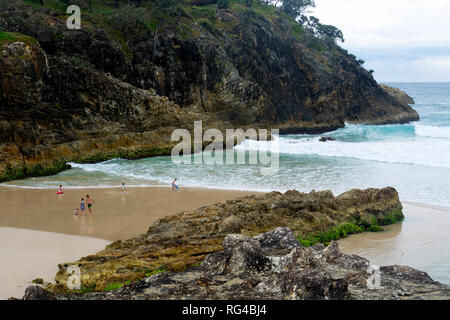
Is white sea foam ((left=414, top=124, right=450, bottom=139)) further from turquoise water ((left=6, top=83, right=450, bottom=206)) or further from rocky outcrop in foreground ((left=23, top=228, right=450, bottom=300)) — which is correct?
rocky outcrop in foreground ((left=23, top=228, right=450, bottom=300))

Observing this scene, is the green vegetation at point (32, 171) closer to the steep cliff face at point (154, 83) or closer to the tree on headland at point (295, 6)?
the steep cliff face at point (154, 83)

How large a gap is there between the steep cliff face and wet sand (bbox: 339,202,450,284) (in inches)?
803

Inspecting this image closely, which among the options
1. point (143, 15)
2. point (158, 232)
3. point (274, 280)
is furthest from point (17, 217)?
point (143, 15)

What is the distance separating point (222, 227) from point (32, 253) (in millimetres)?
6079

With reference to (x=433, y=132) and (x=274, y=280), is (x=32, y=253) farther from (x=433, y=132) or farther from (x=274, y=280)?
(x=433, y=132)

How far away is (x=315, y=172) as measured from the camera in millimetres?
26984

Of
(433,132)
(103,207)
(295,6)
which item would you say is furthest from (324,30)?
(103,207)

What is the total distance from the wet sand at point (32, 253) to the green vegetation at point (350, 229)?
273 inches

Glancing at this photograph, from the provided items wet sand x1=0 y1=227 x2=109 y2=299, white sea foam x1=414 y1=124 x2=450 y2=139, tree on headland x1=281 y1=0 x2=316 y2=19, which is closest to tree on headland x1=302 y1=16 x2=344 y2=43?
tree on headland x1=281 y1=0 x2=316 y2=19

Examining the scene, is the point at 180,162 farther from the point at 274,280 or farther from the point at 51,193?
the point at 274,280

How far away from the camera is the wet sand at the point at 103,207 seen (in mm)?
16062

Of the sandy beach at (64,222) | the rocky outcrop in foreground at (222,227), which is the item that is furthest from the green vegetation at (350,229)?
the sandy beach at (64,222)

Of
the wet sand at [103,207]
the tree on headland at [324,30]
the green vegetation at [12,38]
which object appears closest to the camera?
the wet sand at [103,207]
